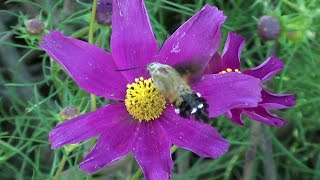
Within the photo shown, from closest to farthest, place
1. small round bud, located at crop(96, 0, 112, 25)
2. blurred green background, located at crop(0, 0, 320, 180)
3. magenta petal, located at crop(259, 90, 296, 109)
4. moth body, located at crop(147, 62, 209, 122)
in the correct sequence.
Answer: moth body, located at crop(147, 62, 209, 122) < magenta petal, located at crop(259, 90, 296, 109) < small round bud, located at crop(96, 0, 112, 25) < blurred green background, located at crop(0, 0, 320, 180)

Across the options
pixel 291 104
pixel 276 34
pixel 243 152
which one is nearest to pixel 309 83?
pixel 243 152

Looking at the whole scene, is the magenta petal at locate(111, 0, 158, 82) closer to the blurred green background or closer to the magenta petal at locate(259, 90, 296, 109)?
the magenta petal at locate(259, 90, 296, 109)

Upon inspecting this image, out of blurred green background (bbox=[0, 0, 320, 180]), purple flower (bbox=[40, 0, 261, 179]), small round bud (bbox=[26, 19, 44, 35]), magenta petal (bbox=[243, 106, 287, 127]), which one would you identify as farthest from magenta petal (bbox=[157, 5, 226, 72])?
blurred green background (bbox=[0, 0, 320, 180])

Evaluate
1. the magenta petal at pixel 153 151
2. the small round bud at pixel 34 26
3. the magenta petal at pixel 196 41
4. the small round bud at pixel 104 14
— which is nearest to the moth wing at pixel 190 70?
the magenta petal at pixel 196 41

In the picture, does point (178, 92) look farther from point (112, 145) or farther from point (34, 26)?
point (34, 26)

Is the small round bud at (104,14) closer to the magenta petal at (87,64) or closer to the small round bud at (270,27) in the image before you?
the magenta petal at (87,64)

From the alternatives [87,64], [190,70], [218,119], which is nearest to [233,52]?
[190,70]
